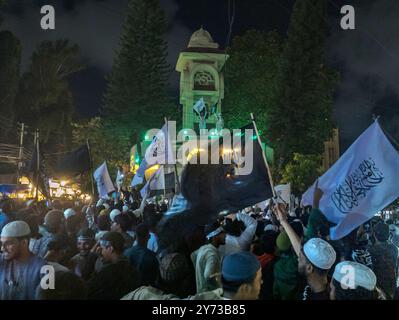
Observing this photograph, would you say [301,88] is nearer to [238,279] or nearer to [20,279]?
[20,279]

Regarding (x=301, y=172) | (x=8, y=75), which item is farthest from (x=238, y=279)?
(x=8, y=75)

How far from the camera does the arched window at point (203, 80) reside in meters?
41.5

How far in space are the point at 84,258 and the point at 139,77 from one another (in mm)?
30499

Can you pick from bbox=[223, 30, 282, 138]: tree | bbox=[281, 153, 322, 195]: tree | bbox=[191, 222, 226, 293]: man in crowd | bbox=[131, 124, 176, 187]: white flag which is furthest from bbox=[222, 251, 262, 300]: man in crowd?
bbox=[223, 30, 282, 138]: tree

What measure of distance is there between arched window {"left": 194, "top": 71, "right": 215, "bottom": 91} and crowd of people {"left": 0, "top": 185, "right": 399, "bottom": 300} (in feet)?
120

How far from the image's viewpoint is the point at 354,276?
10.1 ft

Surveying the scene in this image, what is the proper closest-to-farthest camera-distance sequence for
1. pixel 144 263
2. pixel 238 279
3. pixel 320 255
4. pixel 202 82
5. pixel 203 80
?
pixel 238 279, pixel 320 255, pixel 144 263, pixel 202 82, pixel 203 80

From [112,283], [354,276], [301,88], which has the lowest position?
[112,283]

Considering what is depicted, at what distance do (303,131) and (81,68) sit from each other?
19.2 meters

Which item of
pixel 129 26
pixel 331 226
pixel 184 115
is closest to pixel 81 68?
pixel 129 26

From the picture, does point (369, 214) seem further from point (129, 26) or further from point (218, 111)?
point (218, 111)

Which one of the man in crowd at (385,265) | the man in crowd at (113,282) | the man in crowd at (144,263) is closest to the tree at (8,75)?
the man in crowd at (144,263)

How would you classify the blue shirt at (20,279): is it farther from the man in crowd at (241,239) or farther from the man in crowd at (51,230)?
the man in crowd at (241,239)

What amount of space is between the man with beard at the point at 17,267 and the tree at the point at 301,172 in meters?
26.9
